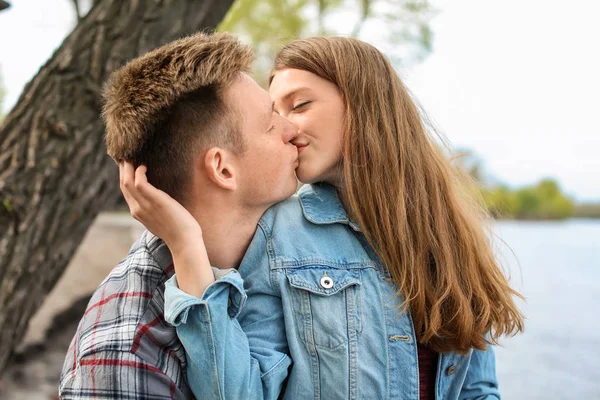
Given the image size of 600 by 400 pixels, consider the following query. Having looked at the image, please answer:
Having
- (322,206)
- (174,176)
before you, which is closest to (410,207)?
(322,206)

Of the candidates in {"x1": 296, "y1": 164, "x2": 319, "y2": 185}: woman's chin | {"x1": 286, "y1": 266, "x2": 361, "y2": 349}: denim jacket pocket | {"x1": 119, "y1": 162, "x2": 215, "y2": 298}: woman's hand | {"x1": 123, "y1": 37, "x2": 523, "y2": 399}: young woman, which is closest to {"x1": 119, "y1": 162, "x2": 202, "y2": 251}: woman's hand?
{"x1": 119, "y1": 162, "x2": 215, "y2": 298}: woman's hand

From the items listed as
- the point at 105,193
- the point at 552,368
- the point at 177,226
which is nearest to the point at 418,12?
the point at 552,368

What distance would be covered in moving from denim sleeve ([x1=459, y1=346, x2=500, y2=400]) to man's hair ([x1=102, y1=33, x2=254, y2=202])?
1202 mm

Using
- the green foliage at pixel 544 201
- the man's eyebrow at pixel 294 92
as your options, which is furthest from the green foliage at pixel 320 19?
the man's eyebrow at pixel 294 92

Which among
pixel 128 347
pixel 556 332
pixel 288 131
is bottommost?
pixel 556 332

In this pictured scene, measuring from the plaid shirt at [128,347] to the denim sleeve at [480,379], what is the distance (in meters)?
1.04

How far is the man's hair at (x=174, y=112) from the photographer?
1.67m

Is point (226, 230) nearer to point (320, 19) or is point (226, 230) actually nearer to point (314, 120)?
point (314, 120)

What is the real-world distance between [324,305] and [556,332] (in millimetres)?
5431

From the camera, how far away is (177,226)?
1624 mm

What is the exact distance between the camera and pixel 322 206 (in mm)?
1942

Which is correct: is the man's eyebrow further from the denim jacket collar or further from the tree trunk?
the tree trunk

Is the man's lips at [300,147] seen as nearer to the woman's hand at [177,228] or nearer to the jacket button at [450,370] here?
the woman's hand at [177,228]

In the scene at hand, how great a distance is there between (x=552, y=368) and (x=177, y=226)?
16.1 ft
